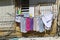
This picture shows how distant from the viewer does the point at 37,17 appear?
919 centimetres

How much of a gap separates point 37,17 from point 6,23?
1.36 m

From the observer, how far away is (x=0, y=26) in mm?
9289

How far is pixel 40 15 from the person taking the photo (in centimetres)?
921

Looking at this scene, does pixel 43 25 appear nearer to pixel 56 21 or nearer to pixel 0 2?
pixel 56 21

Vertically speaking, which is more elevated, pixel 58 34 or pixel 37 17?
pixel 37 17

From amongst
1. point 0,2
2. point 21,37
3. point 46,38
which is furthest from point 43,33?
point 0,2

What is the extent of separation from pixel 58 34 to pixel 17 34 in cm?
178

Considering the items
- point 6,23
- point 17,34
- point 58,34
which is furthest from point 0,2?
point 58,34

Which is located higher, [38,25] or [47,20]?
[47,20]

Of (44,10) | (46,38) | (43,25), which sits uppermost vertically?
(44,10)

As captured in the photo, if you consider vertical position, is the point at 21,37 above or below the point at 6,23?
below

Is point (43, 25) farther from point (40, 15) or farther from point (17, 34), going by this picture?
point (17, 34)

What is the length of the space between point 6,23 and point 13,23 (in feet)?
0.99

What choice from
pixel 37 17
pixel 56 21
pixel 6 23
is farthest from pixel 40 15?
pixel 6 23
